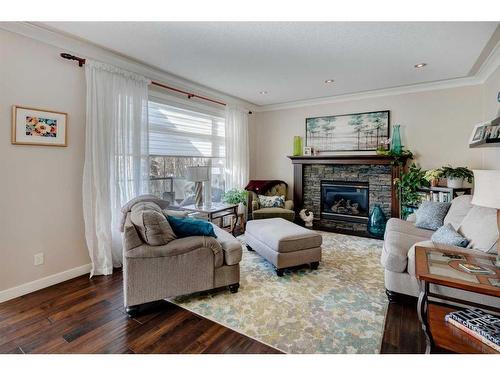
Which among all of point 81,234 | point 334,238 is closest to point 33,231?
point 81,234

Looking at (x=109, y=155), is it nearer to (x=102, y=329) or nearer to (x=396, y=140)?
(x=102, y=329)

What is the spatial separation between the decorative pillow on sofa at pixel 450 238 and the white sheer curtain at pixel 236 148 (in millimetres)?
3334

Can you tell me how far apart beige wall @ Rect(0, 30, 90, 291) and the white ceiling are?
421 mm

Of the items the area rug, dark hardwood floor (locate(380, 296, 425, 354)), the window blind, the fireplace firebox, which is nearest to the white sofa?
dark hardwood floor (locate(380, 296, 425, 354))

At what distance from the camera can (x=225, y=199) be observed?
172 inches

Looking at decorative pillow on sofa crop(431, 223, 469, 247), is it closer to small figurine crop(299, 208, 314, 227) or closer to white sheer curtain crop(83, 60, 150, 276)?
small figurine crop(299, 208, 314, 227)

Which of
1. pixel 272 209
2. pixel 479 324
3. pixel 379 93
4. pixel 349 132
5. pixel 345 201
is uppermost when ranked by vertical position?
pixel 379 93

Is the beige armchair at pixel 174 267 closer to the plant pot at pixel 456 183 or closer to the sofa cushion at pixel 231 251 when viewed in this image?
the sofa cushion at pixel 231 251

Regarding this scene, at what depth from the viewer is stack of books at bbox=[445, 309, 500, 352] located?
144cm

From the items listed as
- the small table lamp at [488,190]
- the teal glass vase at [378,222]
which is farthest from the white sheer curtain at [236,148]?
the small table lamp at [488,190]

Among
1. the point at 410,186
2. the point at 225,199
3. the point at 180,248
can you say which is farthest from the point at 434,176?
the point at 180,248

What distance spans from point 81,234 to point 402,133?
4.86 meters

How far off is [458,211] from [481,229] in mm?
770

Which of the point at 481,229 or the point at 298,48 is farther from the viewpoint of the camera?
the point at 298,48
